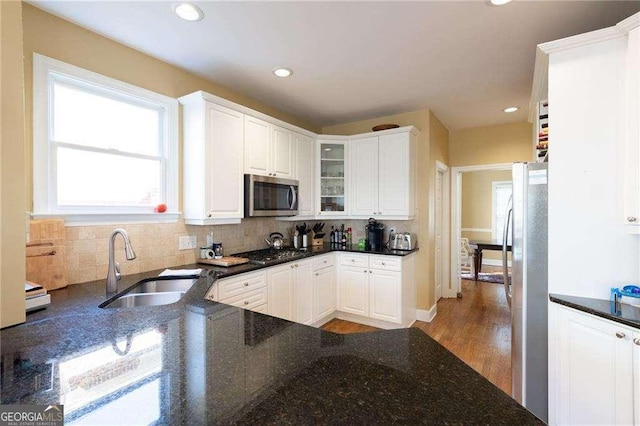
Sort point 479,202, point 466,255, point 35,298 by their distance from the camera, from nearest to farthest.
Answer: point 35,298 < point 466,255 < point 479,202

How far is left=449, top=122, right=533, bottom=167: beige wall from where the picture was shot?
4273 mm

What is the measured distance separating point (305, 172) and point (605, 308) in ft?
10.0

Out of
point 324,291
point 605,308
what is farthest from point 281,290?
point 605,308

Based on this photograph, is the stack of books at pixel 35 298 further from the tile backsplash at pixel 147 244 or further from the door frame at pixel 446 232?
the door frame at pixel 446 232

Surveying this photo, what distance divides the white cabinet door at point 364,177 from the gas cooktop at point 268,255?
3.68 ft

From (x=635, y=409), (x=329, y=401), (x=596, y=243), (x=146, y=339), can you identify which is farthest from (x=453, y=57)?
(x=146, y=339)

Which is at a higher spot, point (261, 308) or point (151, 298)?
point (151, 298)

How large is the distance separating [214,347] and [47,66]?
7.23ft

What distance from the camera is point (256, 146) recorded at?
308 centimetres

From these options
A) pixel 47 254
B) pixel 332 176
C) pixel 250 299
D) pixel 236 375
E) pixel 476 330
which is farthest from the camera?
pixel 332 176

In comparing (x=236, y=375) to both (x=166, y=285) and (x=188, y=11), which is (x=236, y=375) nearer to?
(x=166, y=285)

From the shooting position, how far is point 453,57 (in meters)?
2.50

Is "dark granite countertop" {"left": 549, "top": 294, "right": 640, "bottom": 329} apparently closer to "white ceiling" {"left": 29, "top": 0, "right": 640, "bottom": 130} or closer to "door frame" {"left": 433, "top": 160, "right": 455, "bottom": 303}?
"white ceiling" {"left": 29, "top": 0, "right": 640, "bottom": 130}

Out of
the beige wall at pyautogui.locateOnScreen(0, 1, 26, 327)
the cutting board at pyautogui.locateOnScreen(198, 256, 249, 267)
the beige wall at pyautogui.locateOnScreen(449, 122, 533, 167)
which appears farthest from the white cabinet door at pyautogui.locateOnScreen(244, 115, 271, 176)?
the beige wall at pyautogui.locateOnScreen(449, 122, 533, 167)
